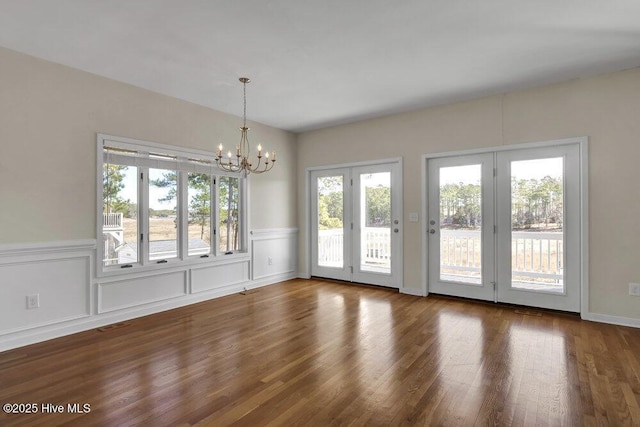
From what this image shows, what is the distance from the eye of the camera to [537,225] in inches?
168

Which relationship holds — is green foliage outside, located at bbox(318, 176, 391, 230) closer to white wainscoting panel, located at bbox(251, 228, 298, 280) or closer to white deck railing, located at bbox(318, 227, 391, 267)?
white deck railing, located at bbox(318, 227, 391, 267)

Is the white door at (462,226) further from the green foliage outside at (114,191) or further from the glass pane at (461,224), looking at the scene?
the green foliage outside at (114,191)

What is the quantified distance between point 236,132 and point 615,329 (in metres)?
5.30

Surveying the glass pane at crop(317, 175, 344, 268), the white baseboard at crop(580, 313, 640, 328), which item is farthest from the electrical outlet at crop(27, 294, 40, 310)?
the white baseboard at crop(580, 313, 640, 328)

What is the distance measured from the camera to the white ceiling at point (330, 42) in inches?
102

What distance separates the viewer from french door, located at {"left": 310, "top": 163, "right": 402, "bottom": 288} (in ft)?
17.9

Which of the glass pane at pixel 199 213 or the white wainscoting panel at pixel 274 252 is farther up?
the glass pane at pixel 199 213

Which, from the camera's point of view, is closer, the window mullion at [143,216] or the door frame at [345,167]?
the window mullion at [143,216]

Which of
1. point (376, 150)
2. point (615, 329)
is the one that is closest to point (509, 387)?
point (615, 329)

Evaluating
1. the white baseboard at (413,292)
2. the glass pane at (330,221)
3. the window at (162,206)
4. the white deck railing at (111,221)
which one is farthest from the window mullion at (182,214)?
the white baseboard at (413,292)

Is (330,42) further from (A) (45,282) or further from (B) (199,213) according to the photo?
(A) (45,282)

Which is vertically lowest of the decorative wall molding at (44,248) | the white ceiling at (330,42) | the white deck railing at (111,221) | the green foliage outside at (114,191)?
the decorative wall molding at (44,248)

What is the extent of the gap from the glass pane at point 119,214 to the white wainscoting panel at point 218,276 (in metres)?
0.86

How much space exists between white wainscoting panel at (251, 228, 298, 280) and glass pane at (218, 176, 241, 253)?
0.32 m
